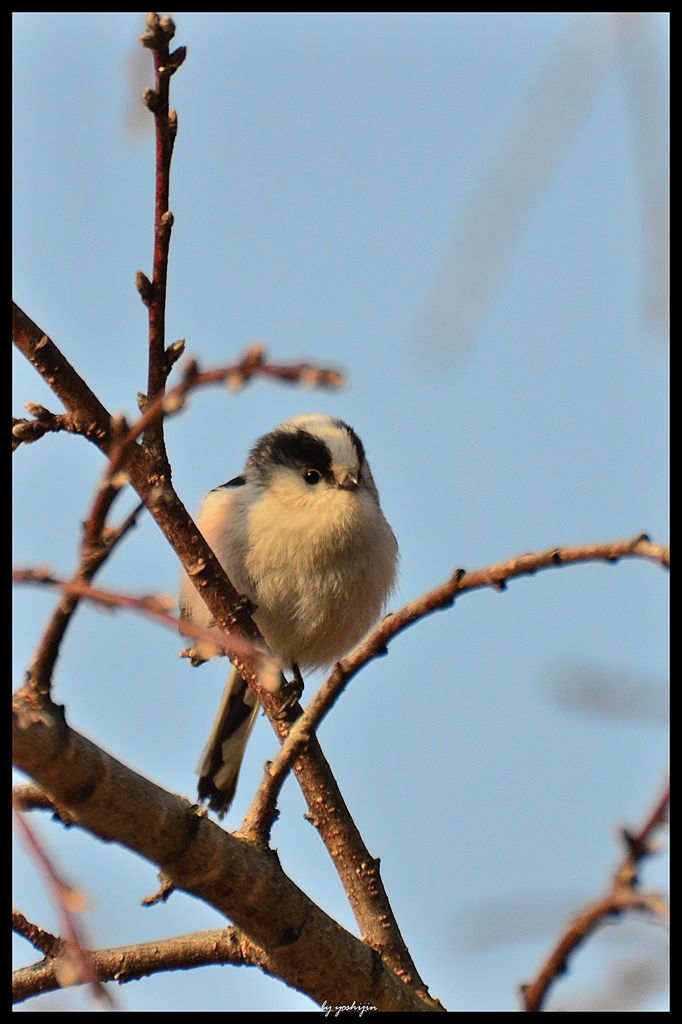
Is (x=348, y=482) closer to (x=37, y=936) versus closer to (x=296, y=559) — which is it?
(x=296, y=559)

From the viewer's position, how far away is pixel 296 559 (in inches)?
178

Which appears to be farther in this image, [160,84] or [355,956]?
[355,956]

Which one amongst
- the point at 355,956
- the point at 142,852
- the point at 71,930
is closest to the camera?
the point at 71,930

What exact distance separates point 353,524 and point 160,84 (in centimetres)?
246

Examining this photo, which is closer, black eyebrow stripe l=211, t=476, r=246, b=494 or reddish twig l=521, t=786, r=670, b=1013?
reddish twig l=521, t=786, r=670, b=1013

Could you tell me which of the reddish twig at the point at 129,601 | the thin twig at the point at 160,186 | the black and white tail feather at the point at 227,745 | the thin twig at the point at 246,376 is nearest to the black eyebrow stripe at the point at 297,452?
the black and white tail feather at the point at 227,745

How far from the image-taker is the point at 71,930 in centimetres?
142

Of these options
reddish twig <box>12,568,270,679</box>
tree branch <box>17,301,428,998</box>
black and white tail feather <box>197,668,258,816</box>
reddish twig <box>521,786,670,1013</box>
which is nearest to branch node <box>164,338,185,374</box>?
tree branch <box>17,301,428,998</box>

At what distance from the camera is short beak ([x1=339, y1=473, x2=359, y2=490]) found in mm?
4789

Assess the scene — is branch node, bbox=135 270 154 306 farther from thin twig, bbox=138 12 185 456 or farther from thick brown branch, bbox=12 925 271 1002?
thick brown branch, bbox=12 925 271 1002

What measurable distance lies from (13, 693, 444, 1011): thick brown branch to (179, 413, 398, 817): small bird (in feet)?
6.02

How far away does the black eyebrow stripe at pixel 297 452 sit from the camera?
4.88 metres
